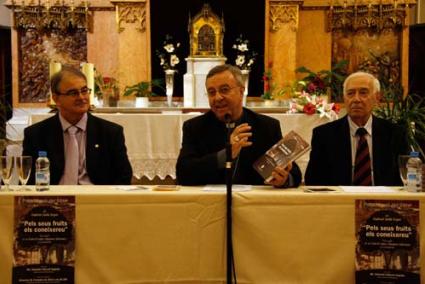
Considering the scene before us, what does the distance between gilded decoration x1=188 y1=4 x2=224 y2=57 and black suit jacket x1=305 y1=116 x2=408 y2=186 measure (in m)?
5.08

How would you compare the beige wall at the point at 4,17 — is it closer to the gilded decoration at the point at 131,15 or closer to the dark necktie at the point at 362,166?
the gilded decoration at the point at 131,15

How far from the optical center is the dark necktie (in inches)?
130

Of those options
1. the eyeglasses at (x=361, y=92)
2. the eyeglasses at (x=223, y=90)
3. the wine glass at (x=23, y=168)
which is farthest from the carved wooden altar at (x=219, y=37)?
the wine glass at (x=23, y=168)

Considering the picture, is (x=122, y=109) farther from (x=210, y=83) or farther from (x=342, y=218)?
(x=342, y=218)

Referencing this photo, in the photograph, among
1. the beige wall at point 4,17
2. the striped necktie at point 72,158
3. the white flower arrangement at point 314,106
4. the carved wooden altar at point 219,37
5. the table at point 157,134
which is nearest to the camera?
the striped necktie at point 72,158

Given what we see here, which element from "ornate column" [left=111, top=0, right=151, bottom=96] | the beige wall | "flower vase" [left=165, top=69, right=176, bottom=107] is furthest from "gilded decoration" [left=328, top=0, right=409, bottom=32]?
the beige wall

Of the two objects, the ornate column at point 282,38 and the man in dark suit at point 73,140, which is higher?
the ornate column at point 282,38

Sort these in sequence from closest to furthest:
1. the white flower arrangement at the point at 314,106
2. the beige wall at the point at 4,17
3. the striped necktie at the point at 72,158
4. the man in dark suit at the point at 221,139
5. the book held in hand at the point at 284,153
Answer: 1. the book held in hand at the point at 284,153
2. the man in dark suit at the point at 221,139
3. the striped necktie at the point at 72,158
4. the white flower arrangement at the point at 314,106
5. the beige wall at the point at 4,17

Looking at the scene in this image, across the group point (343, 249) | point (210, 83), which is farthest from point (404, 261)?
point (210, 83)

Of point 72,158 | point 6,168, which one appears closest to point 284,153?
point 6,168

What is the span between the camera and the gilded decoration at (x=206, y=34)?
334 inches

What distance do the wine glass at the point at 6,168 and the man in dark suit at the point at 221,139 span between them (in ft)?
2.74

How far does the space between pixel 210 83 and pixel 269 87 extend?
17.2 ft

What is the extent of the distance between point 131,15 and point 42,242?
6.75 meters
